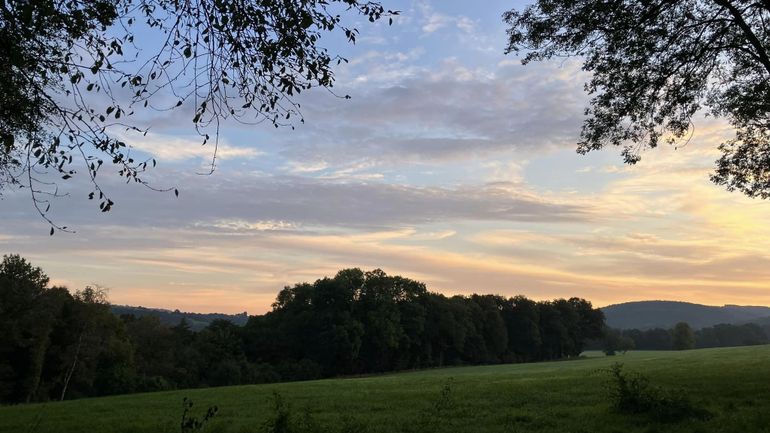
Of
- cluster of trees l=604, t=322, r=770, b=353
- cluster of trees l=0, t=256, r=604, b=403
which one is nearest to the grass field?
cluster of trees l=0, t=256, r=604, b=403

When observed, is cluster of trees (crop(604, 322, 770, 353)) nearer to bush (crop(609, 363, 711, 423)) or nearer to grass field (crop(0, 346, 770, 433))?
grass field (crop(0, 346, 770, 433))

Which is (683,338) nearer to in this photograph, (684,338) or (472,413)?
(684,338)

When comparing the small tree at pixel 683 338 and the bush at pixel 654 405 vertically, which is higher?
the small tree at pixel 683 338

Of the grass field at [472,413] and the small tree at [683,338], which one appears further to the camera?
the small tree at [683,338]

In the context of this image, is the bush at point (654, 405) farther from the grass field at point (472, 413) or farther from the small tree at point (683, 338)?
the small tree at point (683, 338)

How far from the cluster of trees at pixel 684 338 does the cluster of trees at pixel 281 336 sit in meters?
20.2

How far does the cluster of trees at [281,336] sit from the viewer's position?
56250 millimetres

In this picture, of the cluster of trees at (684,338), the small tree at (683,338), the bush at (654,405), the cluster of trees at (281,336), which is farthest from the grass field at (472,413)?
the small tree at (683,338)

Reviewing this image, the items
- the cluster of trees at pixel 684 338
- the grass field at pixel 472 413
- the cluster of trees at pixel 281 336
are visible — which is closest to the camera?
the grass field at pixel 472 413

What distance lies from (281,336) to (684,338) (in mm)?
98526

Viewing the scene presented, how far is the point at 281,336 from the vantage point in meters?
83.2

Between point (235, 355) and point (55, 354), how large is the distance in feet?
81.5

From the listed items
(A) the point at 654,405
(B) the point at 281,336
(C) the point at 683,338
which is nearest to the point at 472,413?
(A) the point at 654,405

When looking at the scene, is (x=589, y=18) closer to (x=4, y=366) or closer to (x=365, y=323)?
(x=4, y=366)
